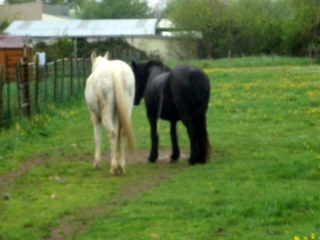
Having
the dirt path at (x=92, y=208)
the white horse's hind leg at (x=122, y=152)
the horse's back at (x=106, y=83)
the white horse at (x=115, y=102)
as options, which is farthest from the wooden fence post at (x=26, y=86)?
the white horse's hind leg at (x=122, y=152)

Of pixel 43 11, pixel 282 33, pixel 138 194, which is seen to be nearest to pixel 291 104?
pixel 43 11

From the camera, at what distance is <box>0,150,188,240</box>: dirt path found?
722 centimetres

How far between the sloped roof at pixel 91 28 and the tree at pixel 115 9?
1.03 ft

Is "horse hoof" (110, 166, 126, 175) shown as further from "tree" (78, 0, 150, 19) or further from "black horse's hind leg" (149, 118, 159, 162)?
"tree" (78, 0, 150, 19)

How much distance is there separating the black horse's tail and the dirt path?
546 mm

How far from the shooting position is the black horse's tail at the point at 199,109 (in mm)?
11141

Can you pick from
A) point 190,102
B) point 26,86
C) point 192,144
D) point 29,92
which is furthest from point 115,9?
point 192,144

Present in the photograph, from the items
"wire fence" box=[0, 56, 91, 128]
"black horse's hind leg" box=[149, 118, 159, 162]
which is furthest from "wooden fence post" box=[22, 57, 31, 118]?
"black horse's hind leg" box=[149, 118, 159, 162]

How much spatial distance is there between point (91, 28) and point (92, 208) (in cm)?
2226

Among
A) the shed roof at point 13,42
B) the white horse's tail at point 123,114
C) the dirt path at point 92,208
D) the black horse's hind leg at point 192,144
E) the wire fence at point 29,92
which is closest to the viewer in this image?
the dirt path at point 92,208

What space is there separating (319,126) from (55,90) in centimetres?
827

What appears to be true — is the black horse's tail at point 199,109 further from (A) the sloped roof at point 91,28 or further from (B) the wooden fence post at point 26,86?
(A) the sloped roof at point 91,28

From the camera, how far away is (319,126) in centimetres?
1503

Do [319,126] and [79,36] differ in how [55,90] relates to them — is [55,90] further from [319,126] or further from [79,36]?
[79,36]
